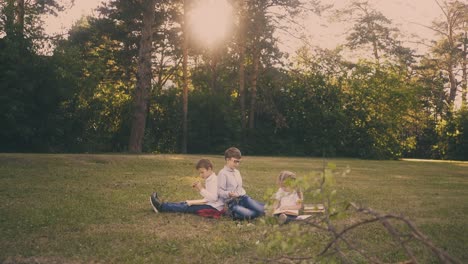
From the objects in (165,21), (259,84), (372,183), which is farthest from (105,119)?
(372,183)

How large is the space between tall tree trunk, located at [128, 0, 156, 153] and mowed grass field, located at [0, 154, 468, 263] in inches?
382

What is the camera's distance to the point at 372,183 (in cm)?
1516

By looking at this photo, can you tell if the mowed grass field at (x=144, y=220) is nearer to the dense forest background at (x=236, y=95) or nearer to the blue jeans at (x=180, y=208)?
the blue jeans at (x=180, y=208)

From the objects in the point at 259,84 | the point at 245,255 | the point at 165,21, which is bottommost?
the point at 245,255

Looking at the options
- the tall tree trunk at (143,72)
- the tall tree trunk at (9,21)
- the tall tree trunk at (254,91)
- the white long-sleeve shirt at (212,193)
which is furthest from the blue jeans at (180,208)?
the tall tree trunk at (254,91)

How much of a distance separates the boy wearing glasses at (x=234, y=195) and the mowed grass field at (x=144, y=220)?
0.90 feet

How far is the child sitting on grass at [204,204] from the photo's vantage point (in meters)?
8.63

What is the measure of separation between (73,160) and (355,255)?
46.6 ft

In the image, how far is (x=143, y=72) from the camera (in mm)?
24984

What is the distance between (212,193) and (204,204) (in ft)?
0.85

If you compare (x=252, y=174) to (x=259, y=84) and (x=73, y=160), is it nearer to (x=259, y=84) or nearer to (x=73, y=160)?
(x=73, y=160)

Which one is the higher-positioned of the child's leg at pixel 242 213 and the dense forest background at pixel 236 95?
the dense forest background at pixel 236 95

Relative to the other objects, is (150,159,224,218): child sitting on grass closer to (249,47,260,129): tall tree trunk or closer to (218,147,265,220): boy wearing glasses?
(218,147,265,220): boy wearing glasses

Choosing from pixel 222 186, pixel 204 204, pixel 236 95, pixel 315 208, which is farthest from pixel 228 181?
pixel 236 95
